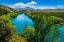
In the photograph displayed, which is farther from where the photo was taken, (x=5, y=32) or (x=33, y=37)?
(x=33, y=37)

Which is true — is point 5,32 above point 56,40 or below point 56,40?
above

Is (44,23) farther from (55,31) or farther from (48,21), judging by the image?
(55,31)

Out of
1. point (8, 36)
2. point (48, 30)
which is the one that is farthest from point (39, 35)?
point (8, 36)

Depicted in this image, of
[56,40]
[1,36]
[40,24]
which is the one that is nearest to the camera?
[1,36]

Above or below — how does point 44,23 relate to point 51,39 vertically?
above

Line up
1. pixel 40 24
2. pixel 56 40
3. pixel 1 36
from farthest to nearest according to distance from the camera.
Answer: pixel 40 24
pixel 56 40
pixel 1 36

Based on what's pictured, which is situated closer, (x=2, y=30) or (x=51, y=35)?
(x=2, y=30)

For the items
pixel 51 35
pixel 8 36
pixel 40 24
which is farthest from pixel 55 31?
pixel 8 36

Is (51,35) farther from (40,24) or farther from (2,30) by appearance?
(2,30)
